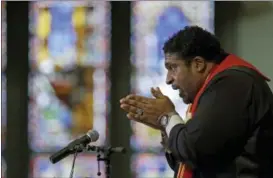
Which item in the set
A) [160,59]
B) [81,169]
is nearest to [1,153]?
[81,169]

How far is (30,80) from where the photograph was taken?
13.7 feet

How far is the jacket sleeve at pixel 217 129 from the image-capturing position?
4.68ft

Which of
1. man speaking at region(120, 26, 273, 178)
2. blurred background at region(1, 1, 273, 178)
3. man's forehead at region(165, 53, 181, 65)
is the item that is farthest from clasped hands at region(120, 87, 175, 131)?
blurred background at region(1, 1, 273, 178)

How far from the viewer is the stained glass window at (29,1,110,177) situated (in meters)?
4.14

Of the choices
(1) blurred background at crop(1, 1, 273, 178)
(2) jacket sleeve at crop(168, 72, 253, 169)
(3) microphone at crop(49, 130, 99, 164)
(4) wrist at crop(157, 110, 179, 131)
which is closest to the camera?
(2) jacket sleeve at crop(168, 72, 253, 169)

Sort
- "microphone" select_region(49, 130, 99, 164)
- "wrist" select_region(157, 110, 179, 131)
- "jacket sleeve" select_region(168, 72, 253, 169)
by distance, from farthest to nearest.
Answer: "microphone" select_region(49, 130, 99, 164) → "wrist" select_region(157, 110, 179, 131) → "jacket sleeve" select_region(168, 72, 253, 169)

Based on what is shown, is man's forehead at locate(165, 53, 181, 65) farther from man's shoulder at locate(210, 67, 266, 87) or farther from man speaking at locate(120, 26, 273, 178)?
man's shoulder at locate(210, 67, 266, 87)

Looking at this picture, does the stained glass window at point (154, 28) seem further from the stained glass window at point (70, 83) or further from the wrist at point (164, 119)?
the wrist at point (164, 119)

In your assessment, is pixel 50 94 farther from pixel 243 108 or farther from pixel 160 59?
pixel 243 108

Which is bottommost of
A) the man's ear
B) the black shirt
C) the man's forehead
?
the black shirt

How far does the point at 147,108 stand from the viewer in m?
1.56

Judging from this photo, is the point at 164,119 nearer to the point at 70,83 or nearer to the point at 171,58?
the point at 171,58

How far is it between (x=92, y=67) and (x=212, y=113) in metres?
2.81

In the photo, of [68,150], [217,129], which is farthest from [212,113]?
[68,150]
